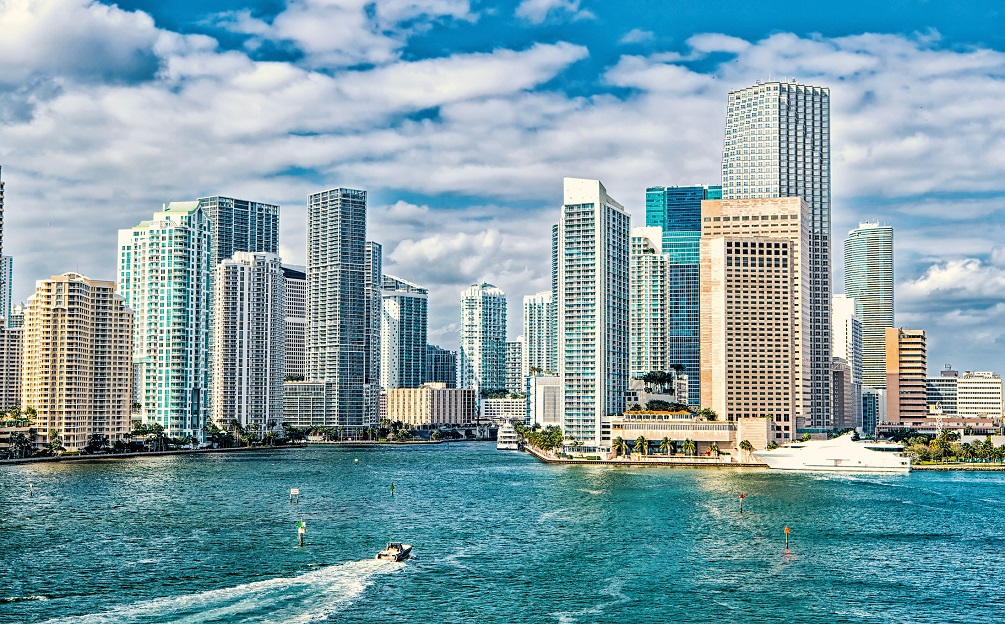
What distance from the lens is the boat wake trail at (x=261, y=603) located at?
88.2m

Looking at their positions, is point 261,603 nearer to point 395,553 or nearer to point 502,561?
point 395,553

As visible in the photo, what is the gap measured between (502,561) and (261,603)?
102ft

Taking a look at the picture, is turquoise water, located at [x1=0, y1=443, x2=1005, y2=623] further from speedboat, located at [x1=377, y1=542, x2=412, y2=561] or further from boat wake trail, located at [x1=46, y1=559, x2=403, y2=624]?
speedboat, located at [x1=377, y1=542, x2=412, y2=561]

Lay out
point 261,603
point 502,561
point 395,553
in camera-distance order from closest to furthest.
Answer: point 261,603, point 395,553, point 502,561

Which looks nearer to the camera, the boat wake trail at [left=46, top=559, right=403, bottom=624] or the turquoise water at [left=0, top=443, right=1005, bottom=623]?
the boat wake trail at [left=46, top=559, right=403, bottom=624]

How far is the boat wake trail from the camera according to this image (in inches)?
3474

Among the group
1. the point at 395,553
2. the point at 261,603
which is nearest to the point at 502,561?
the point at 395,553

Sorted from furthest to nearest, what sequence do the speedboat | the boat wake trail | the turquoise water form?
the speedboat, the turquoise water, the boat wake trail

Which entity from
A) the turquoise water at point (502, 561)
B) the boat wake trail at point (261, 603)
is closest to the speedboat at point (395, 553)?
the turquoise water at point (502, 561)

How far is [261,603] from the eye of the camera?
306ft

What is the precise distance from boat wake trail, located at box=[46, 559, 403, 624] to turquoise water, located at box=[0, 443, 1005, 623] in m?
0.25

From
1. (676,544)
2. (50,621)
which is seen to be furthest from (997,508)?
(50,621)

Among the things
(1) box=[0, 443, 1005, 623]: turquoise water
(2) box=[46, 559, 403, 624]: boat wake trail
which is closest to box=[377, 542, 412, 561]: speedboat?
(1) box=[0, 443, 1005, 623]: turquoise water

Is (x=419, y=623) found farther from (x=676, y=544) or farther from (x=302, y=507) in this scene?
(x=302, y=507)
